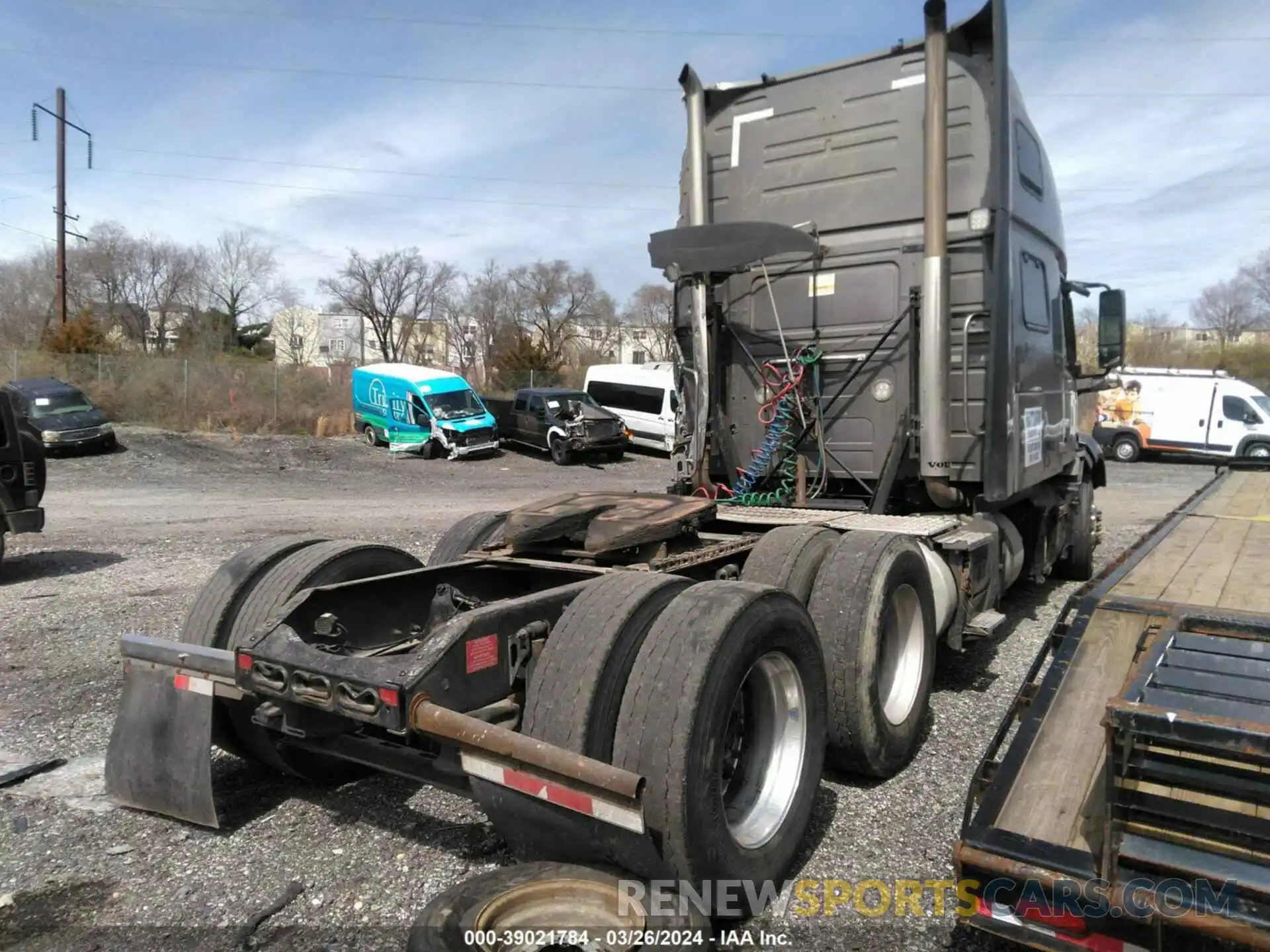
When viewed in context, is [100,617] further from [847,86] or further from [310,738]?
[847,86]

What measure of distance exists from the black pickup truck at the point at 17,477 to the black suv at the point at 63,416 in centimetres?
1344

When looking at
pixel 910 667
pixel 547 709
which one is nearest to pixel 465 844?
pixel 547 709

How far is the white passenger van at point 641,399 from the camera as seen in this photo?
2623cm

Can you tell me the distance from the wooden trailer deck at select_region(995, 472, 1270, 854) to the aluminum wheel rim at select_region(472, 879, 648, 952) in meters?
1.15

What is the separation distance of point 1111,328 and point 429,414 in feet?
65.4

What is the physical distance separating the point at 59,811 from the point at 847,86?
590 centimetres

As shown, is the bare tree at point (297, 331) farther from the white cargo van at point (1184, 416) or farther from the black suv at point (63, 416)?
the white cargo van at point (1184, 416)

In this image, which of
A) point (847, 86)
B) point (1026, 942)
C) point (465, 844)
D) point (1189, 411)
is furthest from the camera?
point (1189, 411)

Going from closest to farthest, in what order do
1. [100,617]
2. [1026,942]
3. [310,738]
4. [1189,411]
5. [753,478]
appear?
[1026,942]
[310,738]
[753,478]
[100,617]
[1189,411]

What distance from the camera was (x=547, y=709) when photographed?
8.91ft

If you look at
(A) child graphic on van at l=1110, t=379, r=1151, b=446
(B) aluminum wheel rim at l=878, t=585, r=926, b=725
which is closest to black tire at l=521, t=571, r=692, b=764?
(B) aluminum wheel rim at l=878, t=585, r=926, b=725

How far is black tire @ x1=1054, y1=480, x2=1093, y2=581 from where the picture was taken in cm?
827

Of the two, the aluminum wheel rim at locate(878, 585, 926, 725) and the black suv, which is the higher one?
the black suv

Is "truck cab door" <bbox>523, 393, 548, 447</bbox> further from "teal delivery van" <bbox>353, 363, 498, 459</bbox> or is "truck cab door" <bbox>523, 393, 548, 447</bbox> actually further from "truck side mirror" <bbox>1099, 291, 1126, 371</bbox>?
"truck side mirror" <bbox>1099, 291, 1126, 371</bbox>
